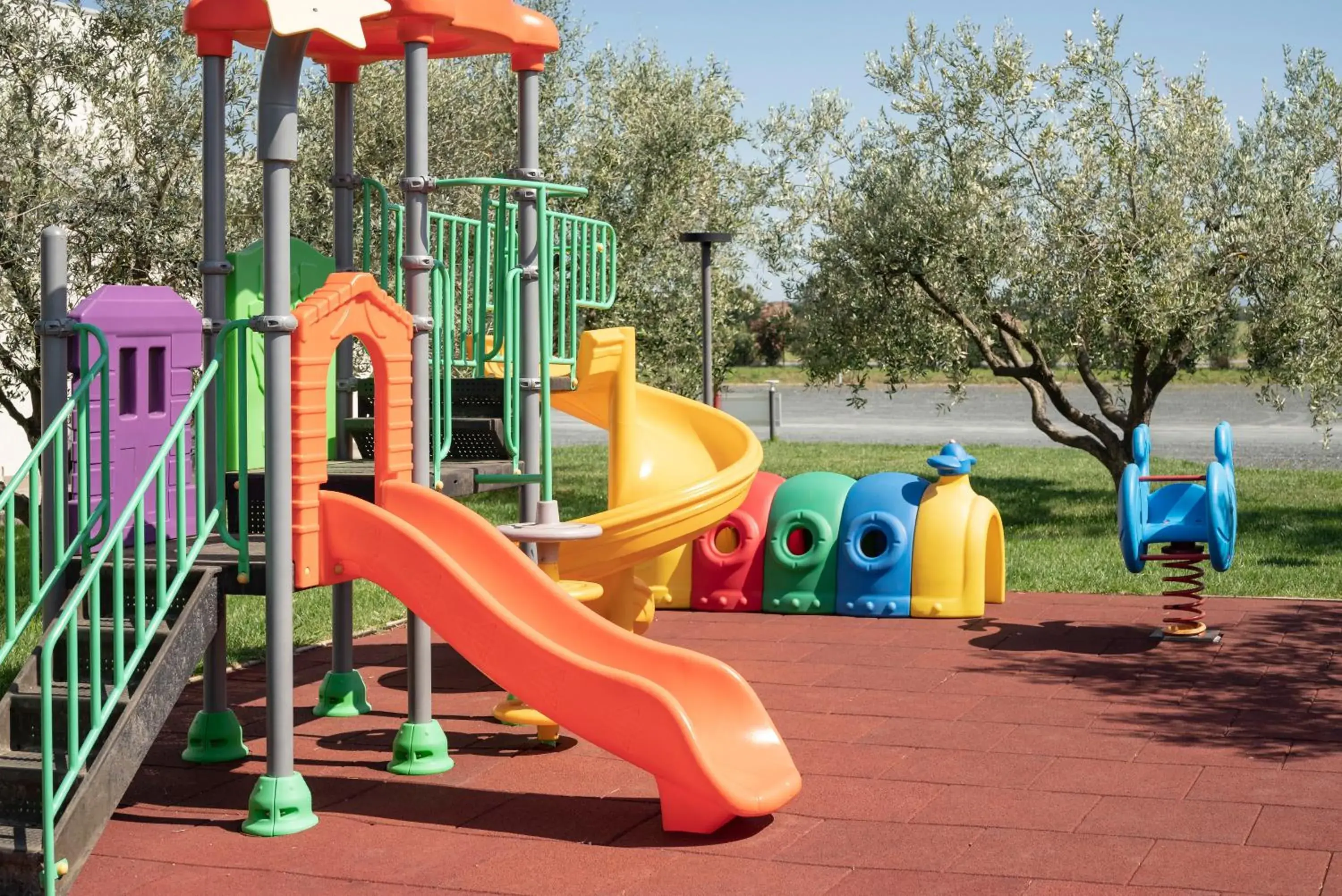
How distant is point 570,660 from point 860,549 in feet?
17.8

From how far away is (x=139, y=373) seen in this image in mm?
6148

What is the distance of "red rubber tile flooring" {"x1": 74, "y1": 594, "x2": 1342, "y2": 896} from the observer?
5082mm

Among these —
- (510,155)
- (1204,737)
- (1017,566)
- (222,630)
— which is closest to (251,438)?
(222,630)

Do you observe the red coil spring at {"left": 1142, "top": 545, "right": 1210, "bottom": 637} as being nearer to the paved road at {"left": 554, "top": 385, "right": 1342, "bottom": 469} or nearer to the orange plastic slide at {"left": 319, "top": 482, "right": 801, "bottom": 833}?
the orange plastic slide at {"left": 319, "top": 482, "right": 801, "bottom": 833}

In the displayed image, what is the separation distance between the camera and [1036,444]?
27.1 m

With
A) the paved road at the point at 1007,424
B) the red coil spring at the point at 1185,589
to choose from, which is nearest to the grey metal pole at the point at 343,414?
the red coil spring at the point at 1185,589

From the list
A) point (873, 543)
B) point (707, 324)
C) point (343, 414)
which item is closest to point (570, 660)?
point (343, 414)

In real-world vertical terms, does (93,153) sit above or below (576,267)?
above

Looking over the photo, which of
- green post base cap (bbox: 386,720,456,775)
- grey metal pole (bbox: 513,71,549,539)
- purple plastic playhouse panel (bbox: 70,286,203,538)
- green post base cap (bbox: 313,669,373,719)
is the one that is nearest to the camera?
purple plastic playhouse panel (bbox: 70,286,203,538)

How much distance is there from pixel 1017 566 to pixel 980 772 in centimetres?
653

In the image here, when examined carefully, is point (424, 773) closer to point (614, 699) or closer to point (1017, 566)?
point (614, 699)

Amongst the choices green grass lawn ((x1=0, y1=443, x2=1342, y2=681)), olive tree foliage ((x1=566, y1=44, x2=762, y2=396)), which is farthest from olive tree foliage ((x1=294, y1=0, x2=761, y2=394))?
green grass lawn ((x1=0, y1=443, x2=1342, y2=681))

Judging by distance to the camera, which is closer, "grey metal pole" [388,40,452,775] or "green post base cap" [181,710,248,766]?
"grey metal pole" [388,40,452,775]

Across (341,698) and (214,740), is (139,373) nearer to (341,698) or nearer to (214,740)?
(214,740)
